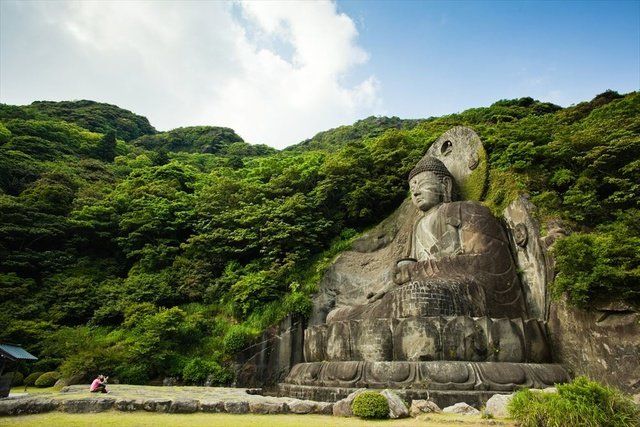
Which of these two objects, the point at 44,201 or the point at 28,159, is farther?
the point at 28,159

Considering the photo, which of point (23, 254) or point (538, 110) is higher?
point (538, 110)

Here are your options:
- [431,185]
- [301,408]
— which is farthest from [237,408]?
[431,185]

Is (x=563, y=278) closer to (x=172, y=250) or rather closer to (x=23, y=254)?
(x=172, y=250)

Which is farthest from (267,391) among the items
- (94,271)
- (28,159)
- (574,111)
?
(28,159)

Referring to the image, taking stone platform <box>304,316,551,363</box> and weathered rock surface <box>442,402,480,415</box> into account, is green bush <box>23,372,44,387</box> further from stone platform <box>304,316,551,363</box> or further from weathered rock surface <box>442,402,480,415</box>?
weathered rock surface <box>442,402,480,415</box>

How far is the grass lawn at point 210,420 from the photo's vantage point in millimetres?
4602

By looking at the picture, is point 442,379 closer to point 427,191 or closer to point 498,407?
point 498,407

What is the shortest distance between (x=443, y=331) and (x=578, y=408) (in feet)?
11.1

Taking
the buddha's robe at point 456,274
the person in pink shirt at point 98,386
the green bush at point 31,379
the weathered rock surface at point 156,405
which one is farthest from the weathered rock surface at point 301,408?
the green bush at point 31,379

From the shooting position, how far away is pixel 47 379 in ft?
34.8

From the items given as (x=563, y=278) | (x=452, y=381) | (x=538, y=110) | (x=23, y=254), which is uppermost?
(x=538, y=110)

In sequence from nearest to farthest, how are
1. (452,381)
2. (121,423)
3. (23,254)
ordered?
(121,423) → (452,381) → (23,254)

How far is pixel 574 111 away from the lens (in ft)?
66.5

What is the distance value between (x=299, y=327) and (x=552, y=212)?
7.61 metres
